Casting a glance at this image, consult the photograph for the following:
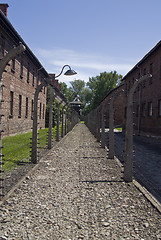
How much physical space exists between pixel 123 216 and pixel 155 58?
60.8 feet

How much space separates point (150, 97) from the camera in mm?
21438

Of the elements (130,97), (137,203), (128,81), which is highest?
(128,81)

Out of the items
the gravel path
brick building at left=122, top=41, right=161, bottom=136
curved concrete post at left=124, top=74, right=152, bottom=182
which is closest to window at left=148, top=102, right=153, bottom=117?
brick building at left=122, top=41, right=161, bottom=136

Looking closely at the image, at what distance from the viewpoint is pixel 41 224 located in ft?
11.2

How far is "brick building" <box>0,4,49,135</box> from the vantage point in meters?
15.2

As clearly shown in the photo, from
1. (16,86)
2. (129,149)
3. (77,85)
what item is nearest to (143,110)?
(16,86)

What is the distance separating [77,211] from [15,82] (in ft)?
50.4

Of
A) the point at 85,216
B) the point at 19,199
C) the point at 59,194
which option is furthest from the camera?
the point at 59,194

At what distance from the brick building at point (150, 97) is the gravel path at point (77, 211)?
566 inches

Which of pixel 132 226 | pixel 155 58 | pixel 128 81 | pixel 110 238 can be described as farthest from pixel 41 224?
pixel 128 81

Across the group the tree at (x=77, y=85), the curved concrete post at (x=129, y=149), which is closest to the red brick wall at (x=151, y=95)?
the curved concrete post at (x=129, y=149)

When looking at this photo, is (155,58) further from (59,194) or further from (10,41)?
(59,194)

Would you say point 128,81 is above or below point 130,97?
above

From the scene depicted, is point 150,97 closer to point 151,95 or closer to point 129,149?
point 151,95
